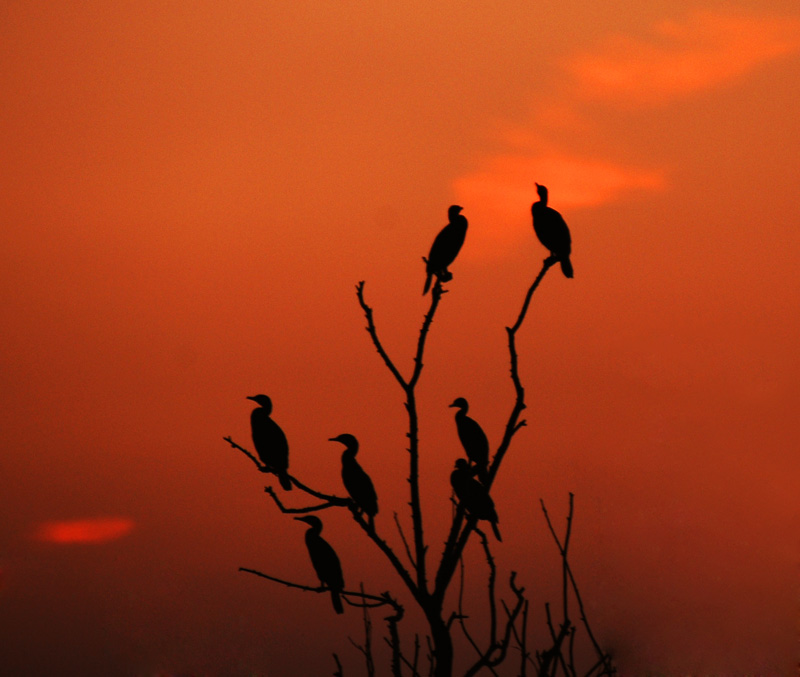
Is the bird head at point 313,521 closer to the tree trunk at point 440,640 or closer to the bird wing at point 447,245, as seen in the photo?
the bird wing at point 447,245

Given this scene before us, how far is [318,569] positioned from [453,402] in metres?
1.54

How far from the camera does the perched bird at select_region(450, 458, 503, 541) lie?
3783 mm

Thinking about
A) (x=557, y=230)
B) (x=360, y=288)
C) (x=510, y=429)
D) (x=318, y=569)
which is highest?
(x=557, y=230)

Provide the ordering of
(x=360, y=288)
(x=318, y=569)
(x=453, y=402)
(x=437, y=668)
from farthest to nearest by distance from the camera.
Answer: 1. (x=453, y=402)
2. (x=318, y=569)
3. (x=360, y=288)
4. (x=437, y=668)

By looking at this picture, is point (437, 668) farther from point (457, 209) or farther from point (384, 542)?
point (457, 209)

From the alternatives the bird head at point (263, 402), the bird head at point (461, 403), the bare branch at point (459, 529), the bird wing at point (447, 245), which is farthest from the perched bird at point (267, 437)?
the bare branch at point (459, 529)

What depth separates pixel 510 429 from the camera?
3846mm

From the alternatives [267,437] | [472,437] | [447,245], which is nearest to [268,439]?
[267,437]

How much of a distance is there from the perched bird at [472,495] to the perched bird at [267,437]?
5.85 feet

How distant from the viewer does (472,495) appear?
12.6 ft

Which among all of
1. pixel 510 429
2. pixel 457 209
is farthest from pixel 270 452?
pixel 510 429

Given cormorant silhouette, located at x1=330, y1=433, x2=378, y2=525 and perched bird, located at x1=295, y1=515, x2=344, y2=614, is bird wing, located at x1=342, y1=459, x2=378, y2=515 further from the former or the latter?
perched bird, located at x1=295, y1=515, x2=344, y2=614

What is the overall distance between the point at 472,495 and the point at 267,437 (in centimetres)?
392

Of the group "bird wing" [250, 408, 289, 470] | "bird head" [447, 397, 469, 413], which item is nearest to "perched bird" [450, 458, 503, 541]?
"bird head" [447, 397, 469, 413]
